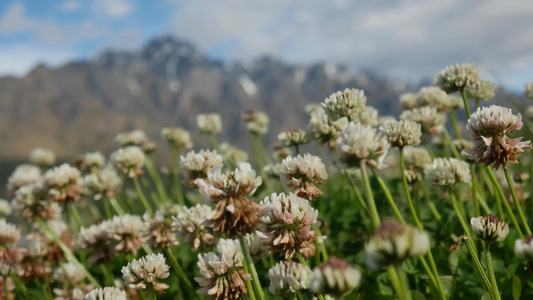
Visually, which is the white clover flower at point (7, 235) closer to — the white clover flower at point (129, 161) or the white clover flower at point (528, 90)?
the white clover flower at point (129, 161)

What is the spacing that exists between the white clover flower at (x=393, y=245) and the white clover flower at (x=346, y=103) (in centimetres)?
160

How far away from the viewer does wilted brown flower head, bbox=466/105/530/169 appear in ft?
7.66

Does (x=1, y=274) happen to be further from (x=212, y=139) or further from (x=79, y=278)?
(x=212, y=139)

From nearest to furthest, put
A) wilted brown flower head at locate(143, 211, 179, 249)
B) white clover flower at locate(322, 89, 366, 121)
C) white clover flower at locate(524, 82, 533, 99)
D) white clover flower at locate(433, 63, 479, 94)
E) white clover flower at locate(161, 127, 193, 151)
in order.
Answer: white clover flower at locate(322, 89, 366, 121), white clover flower at locate(433, 63, 479, 94), wilted brown flower head at locate(143, 211, 179, 249), white clover flower at locate(524, 82, 533, 99), white clover flower at locate(161, 127, 193, 151)

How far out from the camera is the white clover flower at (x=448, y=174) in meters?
3.38

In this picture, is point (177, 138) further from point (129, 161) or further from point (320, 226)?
point (320, 226)

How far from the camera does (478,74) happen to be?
3359 millimetres

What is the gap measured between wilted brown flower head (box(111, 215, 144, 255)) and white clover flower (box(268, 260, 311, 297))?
6.02ft

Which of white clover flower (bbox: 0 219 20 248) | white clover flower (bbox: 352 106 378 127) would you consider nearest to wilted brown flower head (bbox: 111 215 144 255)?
white clover flower (bbox: 0 219 20 248)

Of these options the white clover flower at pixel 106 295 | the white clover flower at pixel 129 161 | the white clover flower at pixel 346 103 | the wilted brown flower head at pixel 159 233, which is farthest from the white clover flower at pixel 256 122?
the white clover flower at pixel 106 295

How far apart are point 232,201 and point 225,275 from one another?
0.57 m

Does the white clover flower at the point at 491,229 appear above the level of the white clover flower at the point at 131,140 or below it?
below

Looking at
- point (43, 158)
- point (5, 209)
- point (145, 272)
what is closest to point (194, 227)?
point (145, 272)

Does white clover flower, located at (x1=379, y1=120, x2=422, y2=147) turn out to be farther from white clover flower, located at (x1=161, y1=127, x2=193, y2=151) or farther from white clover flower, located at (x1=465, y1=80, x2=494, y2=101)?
white clover flower, located at (x1=161, y1=127, x2=193, y2=151)
